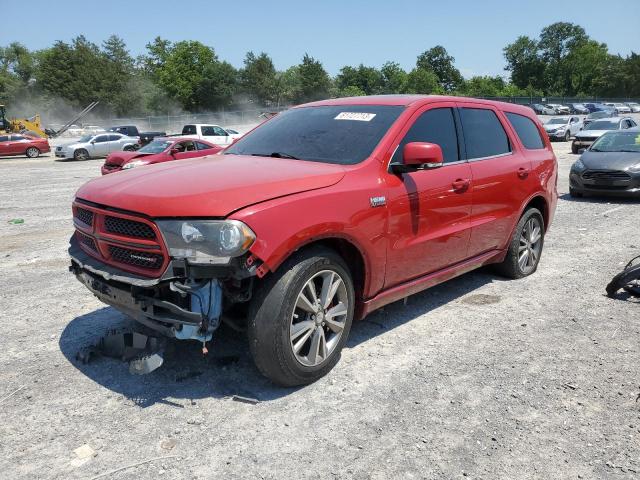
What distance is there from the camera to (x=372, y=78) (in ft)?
371

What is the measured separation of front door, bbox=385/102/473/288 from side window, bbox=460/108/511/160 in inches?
6.3

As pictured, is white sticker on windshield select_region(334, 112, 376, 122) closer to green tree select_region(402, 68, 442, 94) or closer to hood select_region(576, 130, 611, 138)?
hood select_region(576, 130, 611, 138)

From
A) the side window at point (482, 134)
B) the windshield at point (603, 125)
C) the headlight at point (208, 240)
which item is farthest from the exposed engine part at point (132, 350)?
the windshield at point (603, 125)

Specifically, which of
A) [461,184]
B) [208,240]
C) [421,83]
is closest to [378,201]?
[461,184]

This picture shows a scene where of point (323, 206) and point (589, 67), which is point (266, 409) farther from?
point (589, 67)

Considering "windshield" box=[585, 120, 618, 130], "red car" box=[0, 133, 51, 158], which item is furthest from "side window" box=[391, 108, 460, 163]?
"red car" box=[0, 133, 51, 158]

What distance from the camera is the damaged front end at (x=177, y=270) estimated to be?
2.94 metres

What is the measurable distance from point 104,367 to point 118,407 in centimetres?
60

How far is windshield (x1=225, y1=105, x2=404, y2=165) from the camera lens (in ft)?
13.1

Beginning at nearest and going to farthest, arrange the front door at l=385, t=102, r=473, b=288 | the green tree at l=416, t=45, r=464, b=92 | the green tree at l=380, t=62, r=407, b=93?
the front door at l=385, t=102, r=473, b=288, the green tree at l=380, t=62, r=407, b=93, the green tree at l=416, t=45, r=464, b=92

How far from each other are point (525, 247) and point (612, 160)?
6933mm

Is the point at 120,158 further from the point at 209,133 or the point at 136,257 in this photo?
the point at 136,257

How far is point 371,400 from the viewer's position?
332cm

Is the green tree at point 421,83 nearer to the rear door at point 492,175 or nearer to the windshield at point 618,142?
the windshield at point 618,142
